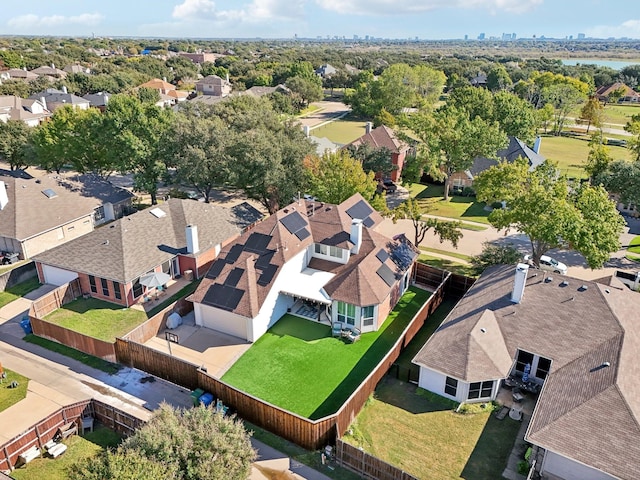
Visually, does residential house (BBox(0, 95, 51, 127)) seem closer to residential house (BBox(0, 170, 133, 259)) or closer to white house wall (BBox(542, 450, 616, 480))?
residential house (BBox(0, 170, 133, 259))

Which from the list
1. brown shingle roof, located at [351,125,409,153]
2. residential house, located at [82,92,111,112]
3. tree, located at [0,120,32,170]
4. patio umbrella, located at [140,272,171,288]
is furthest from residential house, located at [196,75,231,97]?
patio umbrella, located at [140,272,171,288]

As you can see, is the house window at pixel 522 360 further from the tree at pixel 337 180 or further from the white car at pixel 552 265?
the tree at pixel 337 180

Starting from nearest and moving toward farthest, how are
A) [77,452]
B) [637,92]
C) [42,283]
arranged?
[77,452]
[42,283]
[637,92]

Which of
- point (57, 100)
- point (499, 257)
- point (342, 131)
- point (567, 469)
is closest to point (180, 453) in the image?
point (567, 469)

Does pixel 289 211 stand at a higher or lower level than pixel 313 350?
higher

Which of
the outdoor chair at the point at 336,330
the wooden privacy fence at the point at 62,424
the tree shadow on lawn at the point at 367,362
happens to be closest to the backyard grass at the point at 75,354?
the wooden privacy fence at the point at 62,424

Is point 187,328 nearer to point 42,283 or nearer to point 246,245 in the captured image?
point 246,245

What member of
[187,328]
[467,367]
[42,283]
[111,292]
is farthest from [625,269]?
[42,283]
